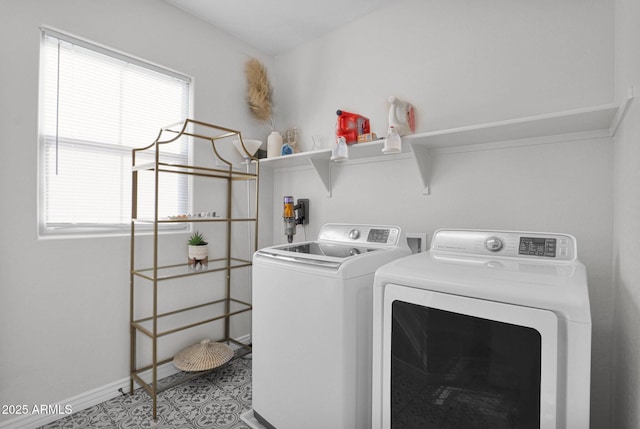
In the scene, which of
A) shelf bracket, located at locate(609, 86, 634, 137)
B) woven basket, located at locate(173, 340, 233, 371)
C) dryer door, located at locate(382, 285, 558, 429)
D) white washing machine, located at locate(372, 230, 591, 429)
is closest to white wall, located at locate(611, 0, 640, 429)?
shelf bracket, located at locate(609, 86, 634, 137)

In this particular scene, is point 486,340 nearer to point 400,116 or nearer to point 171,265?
point 400,116

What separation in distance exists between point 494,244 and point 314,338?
91cm

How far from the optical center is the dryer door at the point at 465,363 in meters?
0.87

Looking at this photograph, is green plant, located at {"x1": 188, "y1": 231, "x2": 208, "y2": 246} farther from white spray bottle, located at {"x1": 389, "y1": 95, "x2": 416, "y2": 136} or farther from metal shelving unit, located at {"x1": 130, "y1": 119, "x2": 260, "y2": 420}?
white spray bottle, located at {"x1": 389, "y1": 95, "x2": 416, "y2": 136}

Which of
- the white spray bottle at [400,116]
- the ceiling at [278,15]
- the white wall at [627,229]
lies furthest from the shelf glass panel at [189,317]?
the ceiling at [278,15]

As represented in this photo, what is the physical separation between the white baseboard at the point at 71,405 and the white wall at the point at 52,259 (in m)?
0.04

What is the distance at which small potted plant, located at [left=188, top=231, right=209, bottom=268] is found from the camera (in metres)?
2.19

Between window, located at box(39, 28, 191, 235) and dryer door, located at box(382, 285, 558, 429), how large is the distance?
186cm

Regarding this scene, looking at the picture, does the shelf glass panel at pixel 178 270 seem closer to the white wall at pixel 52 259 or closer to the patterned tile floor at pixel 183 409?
the white wall at pixel 52 259

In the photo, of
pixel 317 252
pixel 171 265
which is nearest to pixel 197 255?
pixel 171 265

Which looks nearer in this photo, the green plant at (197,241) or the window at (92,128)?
the window at (92,128)

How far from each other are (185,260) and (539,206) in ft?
7.62

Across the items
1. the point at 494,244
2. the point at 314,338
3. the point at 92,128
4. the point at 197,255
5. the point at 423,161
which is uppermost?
the point at 92,128

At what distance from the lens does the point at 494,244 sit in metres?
1.39
